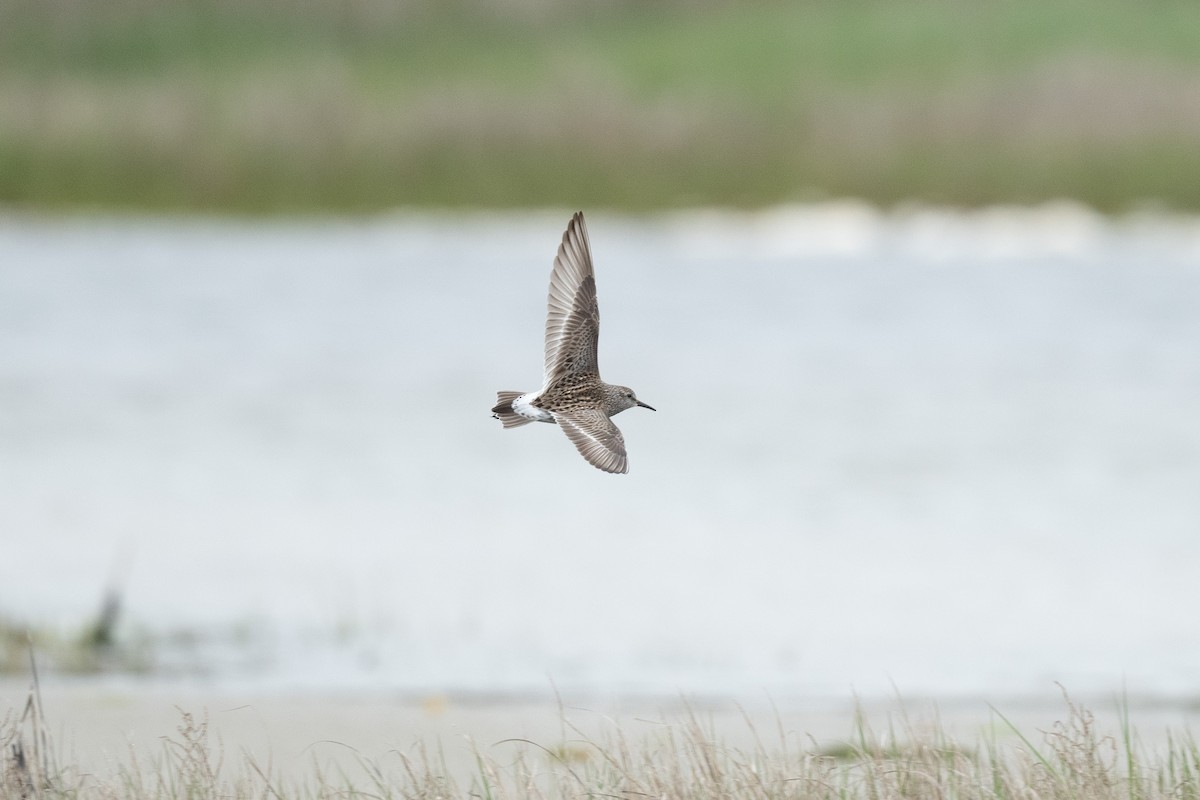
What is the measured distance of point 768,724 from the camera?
8.69m

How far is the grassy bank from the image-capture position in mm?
31859

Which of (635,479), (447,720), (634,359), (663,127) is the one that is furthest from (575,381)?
(663,127)

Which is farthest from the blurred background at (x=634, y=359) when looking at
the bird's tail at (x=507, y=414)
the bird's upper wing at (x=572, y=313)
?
the bird's tail at (x=507, y=414)

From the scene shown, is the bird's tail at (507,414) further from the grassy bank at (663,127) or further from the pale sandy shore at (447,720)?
the grassy bank at (663,127)

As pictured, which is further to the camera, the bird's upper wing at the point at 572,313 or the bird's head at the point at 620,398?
the bird's upper wing at the point at 572,313

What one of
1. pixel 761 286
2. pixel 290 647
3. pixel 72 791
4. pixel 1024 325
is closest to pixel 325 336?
pixel 761 286

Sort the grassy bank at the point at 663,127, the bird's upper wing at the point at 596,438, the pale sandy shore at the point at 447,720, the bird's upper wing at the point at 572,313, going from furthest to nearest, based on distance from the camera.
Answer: the grassy bank at the point at 663,127
the pale sandy shore at the point at 447,720
the bird's upper wing at the point at 572,313
the bird's upper wing at the point at 596,438

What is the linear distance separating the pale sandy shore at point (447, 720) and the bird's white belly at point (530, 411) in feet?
12.3

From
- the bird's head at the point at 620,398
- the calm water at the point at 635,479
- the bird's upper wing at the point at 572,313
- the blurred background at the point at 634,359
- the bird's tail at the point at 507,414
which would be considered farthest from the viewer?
the blurred background at the point at 634,359

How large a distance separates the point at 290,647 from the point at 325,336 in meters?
11.5

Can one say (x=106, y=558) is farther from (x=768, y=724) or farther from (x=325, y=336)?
(x=325, y=336)

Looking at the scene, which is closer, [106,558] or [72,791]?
[72,791]

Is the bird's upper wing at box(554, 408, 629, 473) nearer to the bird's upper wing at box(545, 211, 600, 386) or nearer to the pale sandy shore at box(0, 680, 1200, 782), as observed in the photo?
the bird's upper wing at box(545, 211, 600, 386)

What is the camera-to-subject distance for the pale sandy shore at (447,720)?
800 cm
